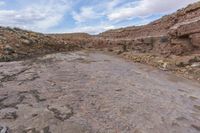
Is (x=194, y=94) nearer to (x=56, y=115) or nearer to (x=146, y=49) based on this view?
(x=56, y=115)

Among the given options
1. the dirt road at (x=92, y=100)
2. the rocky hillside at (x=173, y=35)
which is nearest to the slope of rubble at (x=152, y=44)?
the rocky hillside at (x=173, y=35)

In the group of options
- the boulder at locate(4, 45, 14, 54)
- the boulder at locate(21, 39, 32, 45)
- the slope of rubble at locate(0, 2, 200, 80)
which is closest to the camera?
the boulder at locate(4, 45, 14, 54)

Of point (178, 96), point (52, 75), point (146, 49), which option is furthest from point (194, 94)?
point (146, 49)

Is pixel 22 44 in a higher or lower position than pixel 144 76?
higher

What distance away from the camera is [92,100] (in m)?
4.80

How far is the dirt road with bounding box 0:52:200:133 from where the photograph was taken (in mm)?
3965

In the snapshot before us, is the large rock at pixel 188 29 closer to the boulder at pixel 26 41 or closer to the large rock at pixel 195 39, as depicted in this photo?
the large rock at pixel 195 39

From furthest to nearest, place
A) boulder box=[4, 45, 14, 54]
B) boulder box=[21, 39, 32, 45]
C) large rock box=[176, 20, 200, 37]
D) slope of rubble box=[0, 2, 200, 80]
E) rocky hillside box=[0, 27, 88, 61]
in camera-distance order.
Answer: boulder box=[21, 39, 32, 45]
large rock box=[176, 20, 200, 37]
slope of rubble box=[0, 2, 200, 80]
rocky hillside box=[0, 27, 88, 61]
boulder box=[4, 45, 14, 54]

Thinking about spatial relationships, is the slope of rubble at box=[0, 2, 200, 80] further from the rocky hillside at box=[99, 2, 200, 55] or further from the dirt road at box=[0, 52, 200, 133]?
the dirt road at box=[0, 52, 200, 133]

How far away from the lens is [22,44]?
8789mm

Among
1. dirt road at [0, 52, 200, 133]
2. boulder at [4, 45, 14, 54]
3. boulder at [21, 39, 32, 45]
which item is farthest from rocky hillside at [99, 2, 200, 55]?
boulder at [4, 45, 14, 54]

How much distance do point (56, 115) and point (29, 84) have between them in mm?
1468

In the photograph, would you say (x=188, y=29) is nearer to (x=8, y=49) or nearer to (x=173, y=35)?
(x=173, y=35)

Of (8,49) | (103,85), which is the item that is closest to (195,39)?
(103,85)
